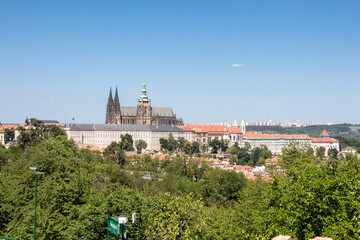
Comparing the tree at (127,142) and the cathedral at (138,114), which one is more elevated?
the cathedral at (138,114)

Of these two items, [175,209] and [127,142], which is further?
[127,142]

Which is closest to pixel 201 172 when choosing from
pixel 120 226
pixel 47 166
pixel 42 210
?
pixel 47 166

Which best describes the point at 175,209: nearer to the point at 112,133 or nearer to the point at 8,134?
the point at 112,133

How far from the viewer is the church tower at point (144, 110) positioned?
180 m

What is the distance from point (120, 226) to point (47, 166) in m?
21.3

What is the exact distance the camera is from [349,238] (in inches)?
675

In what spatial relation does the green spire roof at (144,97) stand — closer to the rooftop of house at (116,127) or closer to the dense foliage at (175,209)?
the rooftop of house at (116,127)

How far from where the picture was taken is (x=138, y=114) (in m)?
180

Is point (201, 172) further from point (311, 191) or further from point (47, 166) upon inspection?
point (311, 191)

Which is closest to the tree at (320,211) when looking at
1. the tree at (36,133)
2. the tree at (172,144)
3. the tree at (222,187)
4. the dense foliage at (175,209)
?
the dense foliage at (175,209)

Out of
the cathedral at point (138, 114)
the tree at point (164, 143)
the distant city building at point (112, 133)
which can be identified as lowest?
the tree at point (164, 143)

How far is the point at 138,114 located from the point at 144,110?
2894mm

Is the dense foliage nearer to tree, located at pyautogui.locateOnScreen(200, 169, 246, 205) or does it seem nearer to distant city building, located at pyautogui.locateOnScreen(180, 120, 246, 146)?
tree, located at pyautogui.locateOnScreen(200, 169, 246, 205)

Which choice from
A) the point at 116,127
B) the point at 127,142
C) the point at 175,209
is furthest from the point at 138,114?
the point at 175,209
